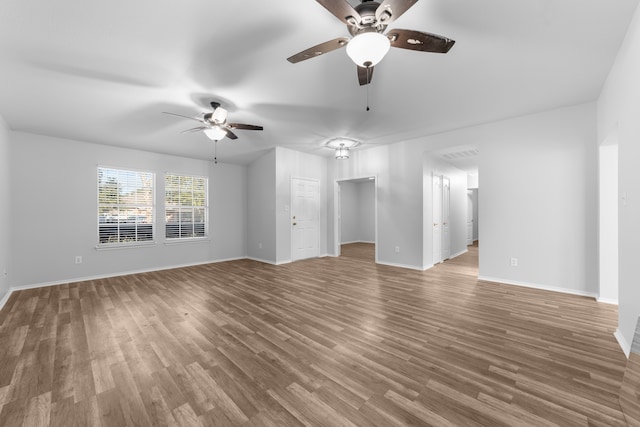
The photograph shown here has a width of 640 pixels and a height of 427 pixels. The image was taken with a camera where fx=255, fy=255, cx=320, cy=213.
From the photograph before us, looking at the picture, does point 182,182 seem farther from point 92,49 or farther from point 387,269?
point 387,269

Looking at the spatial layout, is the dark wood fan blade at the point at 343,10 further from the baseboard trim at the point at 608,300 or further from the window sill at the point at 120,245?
the window sill at the point at 120,245

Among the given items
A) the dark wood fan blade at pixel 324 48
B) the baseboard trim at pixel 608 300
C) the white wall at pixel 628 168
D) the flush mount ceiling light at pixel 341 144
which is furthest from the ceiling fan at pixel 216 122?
the baseboard trim at pixel 608 300

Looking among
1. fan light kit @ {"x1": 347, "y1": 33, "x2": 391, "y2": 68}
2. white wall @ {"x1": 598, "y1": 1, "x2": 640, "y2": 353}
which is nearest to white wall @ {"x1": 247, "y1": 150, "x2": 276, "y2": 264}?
fan light kit @ {"x1": 347, "y1": 33, "x2": 391, "y2": 68}

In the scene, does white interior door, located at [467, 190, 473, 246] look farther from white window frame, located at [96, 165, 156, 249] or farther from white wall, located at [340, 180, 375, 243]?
white window frame, located at [96, 165, 156, 249]

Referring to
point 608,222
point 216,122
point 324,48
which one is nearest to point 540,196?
point 608,222

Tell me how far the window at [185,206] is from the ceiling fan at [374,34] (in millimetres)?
5508

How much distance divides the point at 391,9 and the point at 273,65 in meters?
1.41

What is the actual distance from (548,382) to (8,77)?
5.69m

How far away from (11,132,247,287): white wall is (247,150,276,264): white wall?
5.62 feet

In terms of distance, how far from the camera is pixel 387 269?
546 cm

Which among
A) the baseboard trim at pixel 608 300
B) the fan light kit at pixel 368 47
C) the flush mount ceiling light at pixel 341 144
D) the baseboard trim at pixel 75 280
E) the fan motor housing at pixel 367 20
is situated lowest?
the baseboard trim at pixel 75 280

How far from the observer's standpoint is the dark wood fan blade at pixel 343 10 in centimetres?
158

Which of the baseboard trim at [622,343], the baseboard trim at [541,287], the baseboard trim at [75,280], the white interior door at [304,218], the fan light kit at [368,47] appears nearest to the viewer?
the fan light kit at [368,47]

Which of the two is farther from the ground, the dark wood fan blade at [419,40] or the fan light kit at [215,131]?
the dark wood fan blade at [419,40]
